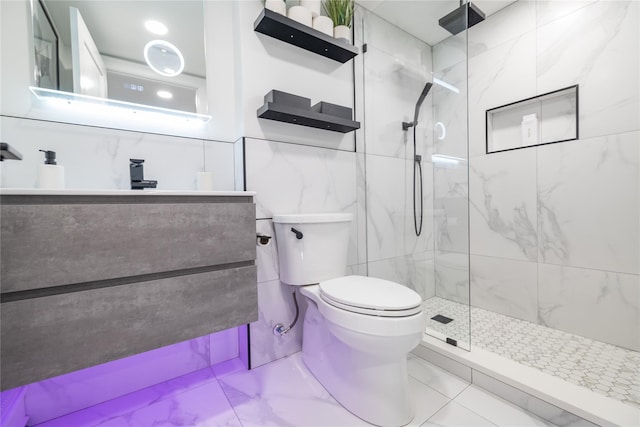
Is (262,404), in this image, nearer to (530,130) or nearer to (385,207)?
(385,207)

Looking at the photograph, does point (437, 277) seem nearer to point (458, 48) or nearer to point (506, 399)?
point (506, 399)

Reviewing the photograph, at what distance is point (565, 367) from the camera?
1.25m

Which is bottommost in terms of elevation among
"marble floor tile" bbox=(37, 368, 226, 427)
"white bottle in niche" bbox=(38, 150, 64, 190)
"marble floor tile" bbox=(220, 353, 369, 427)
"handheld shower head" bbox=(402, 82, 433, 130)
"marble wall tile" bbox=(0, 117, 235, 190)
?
"marble floor tile" bbox=(220, 353, 369, 427)

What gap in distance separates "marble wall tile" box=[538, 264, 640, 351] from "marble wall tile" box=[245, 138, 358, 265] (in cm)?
119

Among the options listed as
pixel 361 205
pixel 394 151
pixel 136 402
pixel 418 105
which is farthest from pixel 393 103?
pixel 136 402

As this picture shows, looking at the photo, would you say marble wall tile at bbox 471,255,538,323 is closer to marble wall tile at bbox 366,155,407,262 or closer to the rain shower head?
marble wall tile at bbox 366,155,407,262

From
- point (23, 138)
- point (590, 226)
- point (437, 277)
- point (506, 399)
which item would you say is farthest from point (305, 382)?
point (590, 226)

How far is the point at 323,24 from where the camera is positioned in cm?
152

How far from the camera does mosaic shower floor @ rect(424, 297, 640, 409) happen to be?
114cm

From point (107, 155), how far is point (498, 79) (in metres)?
2.37

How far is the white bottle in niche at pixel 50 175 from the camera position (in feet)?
3.20

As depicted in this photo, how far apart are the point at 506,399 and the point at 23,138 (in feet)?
7.10

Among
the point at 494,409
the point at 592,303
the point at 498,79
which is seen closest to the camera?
the point at 494,409

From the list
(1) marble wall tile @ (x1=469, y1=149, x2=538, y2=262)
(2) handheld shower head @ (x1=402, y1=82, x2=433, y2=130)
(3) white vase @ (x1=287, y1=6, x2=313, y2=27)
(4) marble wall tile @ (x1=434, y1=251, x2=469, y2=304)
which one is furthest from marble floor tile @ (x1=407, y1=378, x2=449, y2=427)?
(3) white vase @ (x1=287, y1=6, x2=313, y2=27)
